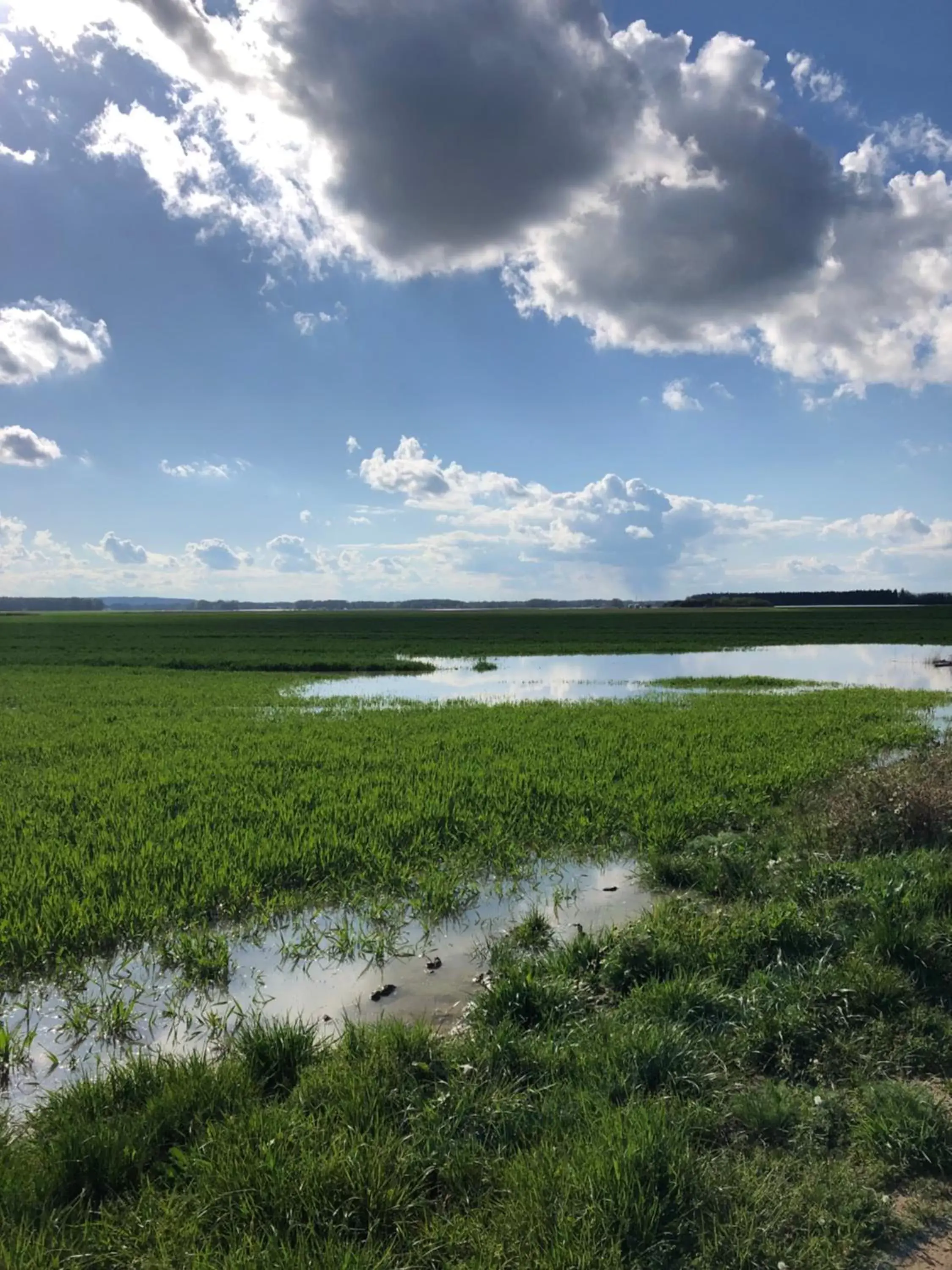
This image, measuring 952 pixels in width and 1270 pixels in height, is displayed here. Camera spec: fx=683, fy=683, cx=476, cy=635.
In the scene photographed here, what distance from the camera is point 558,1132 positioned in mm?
3543

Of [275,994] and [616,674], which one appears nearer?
[275,994]

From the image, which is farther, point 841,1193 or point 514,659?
point 514,659

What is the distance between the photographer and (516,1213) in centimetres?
304

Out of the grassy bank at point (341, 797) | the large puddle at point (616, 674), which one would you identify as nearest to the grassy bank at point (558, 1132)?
the grassy bank at point (341, 797)

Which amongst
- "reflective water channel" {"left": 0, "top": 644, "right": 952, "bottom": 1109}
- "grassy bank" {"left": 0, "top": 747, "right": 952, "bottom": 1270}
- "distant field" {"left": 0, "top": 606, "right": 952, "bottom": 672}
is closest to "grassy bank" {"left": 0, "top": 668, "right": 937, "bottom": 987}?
"reflective water channel" {"left": 0, "top": 644, "right": 952, "bottom": 1109}

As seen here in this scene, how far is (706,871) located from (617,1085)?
13.7 ft

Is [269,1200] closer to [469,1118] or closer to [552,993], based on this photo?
[469,1118]

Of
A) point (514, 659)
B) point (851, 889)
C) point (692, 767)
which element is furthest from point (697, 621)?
point (851, 889)

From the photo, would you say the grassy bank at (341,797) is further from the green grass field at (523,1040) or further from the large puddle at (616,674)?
the large puddle at (616,674)

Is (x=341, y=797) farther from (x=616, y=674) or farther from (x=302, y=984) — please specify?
(x=616, y=674)

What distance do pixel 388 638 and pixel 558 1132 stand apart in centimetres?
5806

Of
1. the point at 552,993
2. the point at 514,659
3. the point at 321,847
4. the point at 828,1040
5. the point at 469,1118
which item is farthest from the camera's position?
the point at 514,659

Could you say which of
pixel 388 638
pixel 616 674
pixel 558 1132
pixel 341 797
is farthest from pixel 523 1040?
pixel 388 638

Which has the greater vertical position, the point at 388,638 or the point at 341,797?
the point at 388,638
